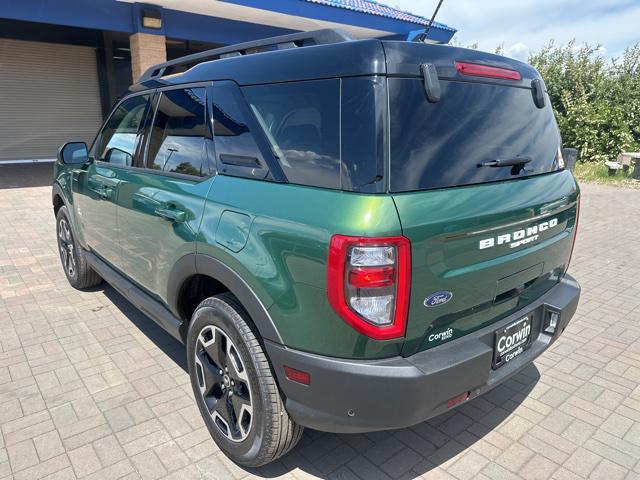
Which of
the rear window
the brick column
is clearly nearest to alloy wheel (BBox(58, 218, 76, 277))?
the rear window

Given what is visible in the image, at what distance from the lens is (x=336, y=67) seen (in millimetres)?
1840

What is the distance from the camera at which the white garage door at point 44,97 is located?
1349cm

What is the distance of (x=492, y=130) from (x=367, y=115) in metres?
0.75

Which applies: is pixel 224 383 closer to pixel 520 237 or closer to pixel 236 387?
pixel 236 387

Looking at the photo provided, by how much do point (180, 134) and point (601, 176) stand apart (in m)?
13.3

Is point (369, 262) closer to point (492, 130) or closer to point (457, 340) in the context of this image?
point (457, 340)

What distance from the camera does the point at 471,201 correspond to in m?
1.91

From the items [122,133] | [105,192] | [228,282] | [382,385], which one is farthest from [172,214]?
[382,385]

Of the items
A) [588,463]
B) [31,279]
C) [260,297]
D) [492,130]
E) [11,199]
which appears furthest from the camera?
[11,199]

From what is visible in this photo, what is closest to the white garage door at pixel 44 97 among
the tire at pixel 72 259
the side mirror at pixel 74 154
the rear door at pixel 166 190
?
the tire at pixel 72 259

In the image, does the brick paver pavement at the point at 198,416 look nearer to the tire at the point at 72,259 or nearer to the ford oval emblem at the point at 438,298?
the tire at the point at 72,259

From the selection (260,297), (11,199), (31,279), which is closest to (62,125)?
(11,199)

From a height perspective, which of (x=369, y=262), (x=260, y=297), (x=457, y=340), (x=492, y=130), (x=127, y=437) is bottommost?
(x=127, y=437)

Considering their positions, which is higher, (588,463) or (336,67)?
(336,67)
